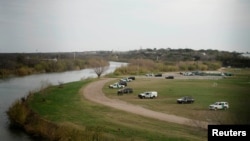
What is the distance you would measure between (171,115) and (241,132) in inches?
136

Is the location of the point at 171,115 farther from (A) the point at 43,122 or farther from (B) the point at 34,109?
(B) the point at 34,109

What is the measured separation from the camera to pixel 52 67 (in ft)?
52.9

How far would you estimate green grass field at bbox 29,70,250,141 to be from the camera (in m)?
4.14

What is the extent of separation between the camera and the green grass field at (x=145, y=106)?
4145mm

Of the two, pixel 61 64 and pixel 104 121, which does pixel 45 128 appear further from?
pixel 61 64

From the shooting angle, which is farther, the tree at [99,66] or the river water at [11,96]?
the tree at [99,66]

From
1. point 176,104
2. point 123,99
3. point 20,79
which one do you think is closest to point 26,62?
point 20,79

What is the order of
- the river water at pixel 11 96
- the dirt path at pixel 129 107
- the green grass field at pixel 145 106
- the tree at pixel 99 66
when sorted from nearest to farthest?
the green grass field at pixel 145 106, the dirt path at pixel 129 107, the river water at pixel 11 96, the tree at pixel 99 66

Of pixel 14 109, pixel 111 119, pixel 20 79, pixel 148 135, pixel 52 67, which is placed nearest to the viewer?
pixel 148 135

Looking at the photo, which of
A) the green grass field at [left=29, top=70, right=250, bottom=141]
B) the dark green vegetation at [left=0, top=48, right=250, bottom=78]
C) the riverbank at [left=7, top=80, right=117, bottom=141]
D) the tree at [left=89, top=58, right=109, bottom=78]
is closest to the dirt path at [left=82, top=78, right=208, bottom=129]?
the green grass field at [left=29, top=70, right=250, bottom=141]

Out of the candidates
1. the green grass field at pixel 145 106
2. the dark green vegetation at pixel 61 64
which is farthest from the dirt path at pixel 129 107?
the dark green vegetation at pixel 61 64

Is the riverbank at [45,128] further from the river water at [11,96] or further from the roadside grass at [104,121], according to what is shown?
the river water at [11,96]

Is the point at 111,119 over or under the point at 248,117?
under

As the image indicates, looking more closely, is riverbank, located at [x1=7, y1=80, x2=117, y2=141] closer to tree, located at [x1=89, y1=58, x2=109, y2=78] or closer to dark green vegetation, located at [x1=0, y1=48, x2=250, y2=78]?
dark green vegetation, located at [x1=0, y1=48, x2=250, y2=78]
